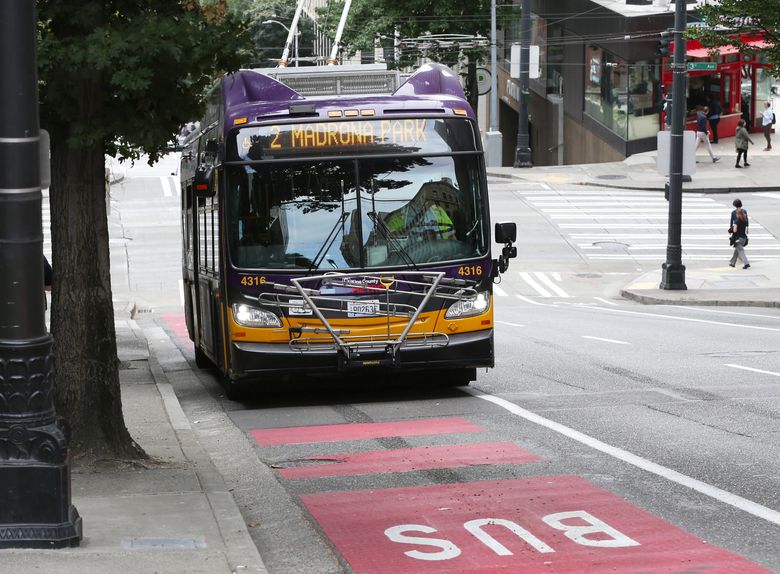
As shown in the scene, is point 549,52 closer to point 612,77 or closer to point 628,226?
point 612,77

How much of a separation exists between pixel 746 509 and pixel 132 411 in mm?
6832

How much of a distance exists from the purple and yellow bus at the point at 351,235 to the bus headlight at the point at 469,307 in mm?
10

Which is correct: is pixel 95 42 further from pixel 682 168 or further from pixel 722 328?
pixel 682 168

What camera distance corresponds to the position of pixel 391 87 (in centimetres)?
1503

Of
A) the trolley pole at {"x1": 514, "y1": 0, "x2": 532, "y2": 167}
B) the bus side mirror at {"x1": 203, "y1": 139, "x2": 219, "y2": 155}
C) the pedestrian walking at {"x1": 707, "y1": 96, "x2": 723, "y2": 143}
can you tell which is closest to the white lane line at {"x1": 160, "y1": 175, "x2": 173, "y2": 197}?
the trolley pole at {"x1": 514, "y1": 0, "x2": 532, "y2": 167}

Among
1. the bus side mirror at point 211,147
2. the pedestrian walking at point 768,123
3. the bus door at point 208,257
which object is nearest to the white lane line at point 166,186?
the pedestrian walking at point 768,123

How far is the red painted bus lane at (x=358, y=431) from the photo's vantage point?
38.5 feet

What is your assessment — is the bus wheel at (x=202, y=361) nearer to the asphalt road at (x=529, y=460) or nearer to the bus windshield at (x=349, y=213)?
the asphalt road at (x=529, y=460)

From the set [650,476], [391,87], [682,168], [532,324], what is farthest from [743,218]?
[650,476]

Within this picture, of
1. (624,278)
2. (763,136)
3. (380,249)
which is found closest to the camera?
(380,249)

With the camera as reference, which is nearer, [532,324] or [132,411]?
[132,411]

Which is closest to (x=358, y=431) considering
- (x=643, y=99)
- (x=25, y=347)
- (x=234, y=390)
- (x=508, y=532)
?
(x=234, y=390)

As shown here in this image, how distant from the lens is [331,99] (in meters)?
13.9

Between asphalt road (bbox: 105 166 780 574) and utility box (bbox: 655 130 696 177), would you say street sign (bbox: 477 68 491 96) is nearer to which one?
utility box (bbox: 655 130 696 177)
